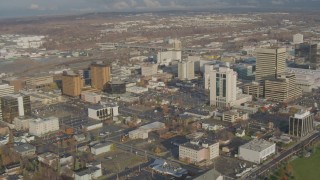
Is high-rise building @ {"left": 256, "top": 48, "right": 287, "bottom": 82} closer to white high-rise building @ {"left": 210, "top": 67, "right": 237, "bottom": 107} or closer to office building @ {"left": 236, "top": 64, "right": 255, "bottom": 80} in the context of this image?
office building @ {"left": 236, "top": 64, "right": 255, "bottom": 80}

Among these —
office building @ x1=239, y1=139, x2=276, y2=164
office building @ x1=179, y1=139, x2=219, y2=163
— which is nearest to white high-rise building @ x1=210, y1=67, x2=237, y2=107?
office building @ x1=239, y1=139, x2=276, y2=164

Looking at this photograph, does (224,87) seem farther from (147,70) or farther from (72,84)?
(147,70)

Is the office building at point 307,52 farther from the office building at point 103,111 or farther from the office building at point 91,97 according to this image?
the office building at point 103,111

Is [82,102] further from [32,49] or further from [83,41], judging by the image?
[83,41]

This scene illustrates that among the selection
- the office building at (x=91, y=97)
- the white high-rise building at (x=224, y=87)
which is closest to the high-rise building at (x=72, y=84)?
the office building at (x=91, y=97)

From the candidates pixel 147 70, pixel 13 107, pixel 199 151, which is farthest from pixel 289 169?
pixel 147 70

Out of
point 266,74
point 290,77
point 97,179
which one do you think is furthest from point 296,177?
point 266,74

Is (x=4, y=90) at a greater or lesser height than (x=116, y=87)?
greater
